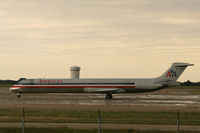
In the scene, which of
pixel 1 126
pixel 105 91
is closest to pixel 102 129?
pixel 1 126

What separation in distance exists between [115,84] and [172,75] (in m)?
8.53

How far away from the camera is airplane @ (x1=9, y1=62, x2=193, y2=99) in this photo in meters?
49.4

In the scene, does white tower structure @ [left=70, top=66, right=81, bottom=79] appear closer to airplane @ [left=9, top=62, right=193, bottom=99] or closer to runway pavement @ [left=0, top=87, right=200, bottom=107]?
runway pavement @ [left=0, top=87, right=200, bottom=107]

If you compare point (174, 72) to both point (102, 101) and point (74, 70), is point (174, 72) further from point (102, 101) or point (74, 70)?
point (74, 70)

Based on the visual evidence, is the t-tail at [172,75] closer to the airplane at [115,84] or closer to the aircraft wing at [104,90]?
the airplane at [115,84]

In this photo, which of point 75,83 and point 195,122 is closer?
point 195,122

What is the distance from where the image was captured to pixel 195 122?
864 inches

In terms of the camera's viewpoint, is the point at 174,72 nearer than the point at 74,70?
Yes

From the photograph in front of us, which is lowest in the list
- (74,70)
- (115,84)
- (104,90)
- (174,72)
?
(104,90)

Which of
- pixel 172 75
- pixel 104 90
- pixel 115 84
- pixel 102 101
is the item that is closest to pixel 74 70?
pixel 115 84

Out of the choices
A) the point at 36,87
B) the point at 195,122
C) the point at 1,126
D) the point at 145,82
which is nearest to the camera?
→ the point at 1,126

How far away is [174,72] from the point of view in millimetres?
49656

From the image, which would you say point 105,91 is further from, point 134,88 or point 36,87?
point 36,87

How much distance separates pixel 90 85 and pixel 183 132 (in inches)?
1316
